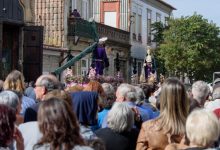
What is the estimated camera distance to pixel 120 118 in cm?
622

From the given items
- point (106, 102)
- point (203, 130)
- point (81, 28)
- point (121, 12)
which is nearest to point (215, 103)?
point (106, 102)

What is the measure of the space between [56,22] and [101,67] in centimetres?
691

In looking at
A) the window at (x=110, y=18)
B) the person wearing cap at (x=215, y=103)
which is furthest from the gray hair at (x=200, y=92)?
the window at (x=110, y=18)

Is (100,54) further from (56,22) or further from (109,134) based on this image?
(109,134)

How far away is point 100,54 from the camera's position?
21.2m

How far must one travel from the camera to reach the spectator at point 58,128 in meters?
4.61

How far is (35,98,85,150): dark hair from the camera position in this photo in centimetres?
461

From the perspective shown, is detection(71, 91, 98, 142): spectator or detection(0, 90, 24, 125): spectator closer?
detection(0, 90, 24, 125): spectator

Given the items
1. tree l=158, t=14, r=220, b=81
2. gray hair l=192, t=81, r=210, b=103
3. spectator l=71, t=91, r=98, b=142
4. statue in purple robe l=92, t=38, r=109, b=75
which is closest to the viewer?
spectator l=71, t=91, r=98, b=142

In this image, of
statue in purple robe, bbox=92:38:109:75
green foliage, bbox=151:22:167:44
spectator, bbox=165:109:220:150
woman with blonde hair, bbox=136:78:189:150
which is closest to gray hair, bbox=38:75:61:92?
woman with blonde hair, bbox=136:78:189:150

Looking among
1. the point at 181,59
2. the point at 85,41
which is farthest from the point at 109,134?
the point at 181,59

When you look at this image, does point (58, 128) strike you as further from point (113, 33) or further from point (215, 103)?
point (113, 33)

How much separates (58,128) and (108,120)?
1.69 metres

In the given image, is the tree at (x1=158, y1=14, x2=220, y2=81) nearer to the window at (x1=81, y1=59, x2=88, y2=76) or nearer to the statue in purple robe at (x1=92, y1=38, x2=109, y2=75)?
the window at (x1=81, y1=59, x2=88, y2=76)
